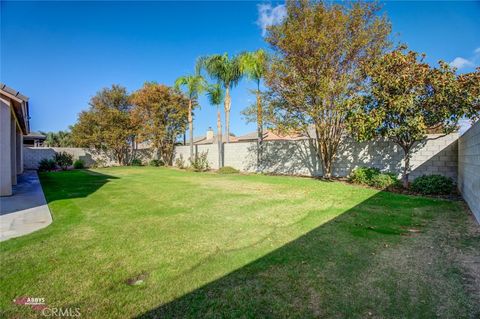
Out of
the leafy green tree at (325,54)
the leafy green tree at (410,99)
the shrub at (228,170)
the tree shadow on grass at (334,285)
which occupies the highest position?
the leafy green tree at (325,54)

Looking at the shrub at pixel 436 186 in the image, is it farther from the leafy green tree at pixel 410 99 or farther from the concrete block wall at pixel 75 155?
the concrete block wall at pixel 75 155

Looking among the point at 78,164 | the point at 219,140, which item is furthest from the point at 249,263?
the point at 78,164

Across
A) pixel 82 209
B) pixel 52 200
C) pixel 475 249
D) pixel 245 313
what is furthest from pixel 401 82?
pixel 52 200

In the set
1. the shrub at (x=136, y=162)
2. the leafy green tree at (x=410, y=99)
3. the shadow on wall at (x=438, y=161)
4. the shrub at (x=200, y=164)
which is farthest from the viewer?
the shrub at (x=136, y=162)

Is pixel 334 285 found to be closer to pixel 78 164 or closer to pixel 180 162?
pixel 180 162

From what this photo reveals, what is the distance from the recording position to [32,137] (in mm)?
24656

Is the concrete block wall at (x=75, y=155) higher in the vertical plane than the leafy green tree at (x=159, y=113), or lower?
lower

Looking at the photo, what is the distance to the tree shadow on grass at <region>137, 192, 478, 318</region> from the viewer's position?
90.4 inches

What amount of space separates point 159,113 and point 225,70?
7.61 metres

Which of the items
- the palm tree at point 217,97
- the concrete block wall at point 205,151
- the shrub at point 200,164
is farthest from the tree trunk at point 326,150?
the shrub at point 200,164

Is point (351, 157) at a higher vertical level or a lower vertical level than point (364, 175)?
higher

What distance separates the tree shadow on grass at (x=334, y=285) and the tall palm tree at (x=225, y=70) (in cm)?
1432

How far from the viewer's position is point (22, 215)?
545 centimetres

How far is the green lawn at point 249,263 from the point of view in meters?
2.38
